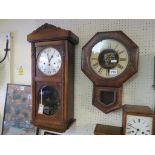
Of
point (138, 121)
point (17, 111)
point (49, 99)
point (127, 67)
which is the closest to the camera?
point (138, 121)

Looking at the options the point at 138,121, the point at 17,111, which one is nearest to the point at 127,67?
the point at 138,121

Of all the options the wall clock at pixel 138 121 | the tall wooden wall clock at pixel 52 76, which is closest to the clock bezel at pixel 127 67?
the tall wooden wall clock at pixel 52 76

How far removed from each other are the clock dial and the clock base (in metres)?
0.37

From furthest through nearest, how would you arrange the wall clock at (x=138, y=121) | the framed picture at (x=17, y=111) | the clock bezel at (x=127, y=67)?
the framed picture at (x=17, y=111)
the clock bezel at (x=127, y=67)
the wall clock at (x=138, y=121)

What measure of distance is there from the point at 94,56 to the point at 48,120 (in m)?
0.59

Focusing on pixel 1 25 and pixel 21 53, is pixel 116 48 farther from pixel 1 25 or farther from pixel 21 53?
pixel 1 25

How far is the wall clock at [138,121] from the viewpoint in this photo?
902 mm

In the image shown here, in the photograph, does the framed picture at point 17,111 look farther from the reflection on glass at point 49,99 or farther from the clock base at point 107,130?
the clock base at point 107,130

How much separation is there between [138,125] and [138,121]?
0.03 meters

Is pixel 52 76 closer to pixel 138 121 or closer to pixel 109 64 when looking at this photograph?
pixel 109 64

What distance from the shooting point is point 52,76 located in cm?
108

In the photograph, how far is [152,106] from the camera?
1.07 meters

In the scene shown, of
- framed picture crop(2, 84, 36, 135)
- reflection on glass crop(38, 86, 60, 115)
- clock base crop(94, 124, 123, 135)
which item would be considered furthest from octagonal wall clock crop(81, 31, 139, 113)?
framed picture crop(2, 84, 36, 135)
